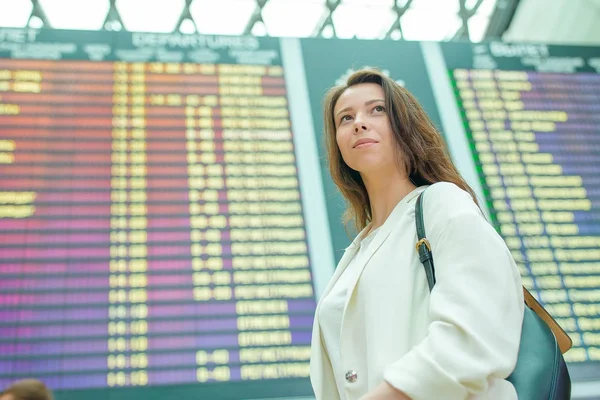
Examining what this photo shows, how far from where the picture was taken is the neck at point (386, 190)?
1.49 metres

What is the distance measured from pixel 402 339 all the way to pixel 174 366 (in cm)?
270

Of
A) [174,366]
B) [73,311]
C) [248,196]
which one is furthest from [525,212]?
[73,311]

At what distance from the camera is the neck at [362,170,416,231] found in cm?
149

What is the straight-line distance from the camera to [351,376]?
47.9 inches

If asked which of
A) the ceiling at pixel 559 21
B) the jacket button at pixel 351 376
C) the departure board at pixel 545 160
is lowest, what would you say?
the jacket button at pixel 351 376

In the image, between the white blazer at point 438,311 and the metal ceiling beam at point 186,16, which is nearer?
the white blazer at point 438,311

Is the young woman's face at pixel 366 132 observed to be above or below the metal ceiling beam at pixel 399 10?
below

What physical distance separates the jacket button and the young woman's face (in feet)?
1.68

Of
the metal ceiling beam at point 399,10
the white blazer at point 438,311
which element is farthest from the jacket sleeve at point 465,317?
the metal ceiling beam at point 399,10

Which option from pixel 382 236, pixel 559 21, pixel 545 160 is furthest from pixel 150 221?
pixel 559 21

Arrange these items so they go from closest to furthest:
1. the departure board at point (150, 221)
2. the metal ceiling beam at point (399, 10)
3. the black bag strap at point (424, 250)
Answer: the black bag strap at point (424, 250) → the departure board at point (150, 221) → the metal ceiling beam at point (399, 10)

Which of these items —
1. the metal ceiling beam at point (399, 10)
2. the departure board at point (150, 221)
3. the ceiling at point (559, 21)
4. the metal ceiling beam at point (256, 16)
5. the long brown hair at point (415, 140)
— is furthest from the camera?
the metal ceiling beam at point (399, 10)

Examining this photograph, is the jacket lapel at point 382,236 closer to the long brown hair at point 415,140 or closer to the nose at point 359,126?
the long brown hair at point 415,140

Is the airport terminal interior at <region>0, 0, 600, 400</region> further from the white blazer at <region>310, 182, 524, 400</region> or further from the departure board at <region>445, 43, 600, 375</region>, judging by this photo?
the white blazer at <region>310, 182, 524, 400</region>
